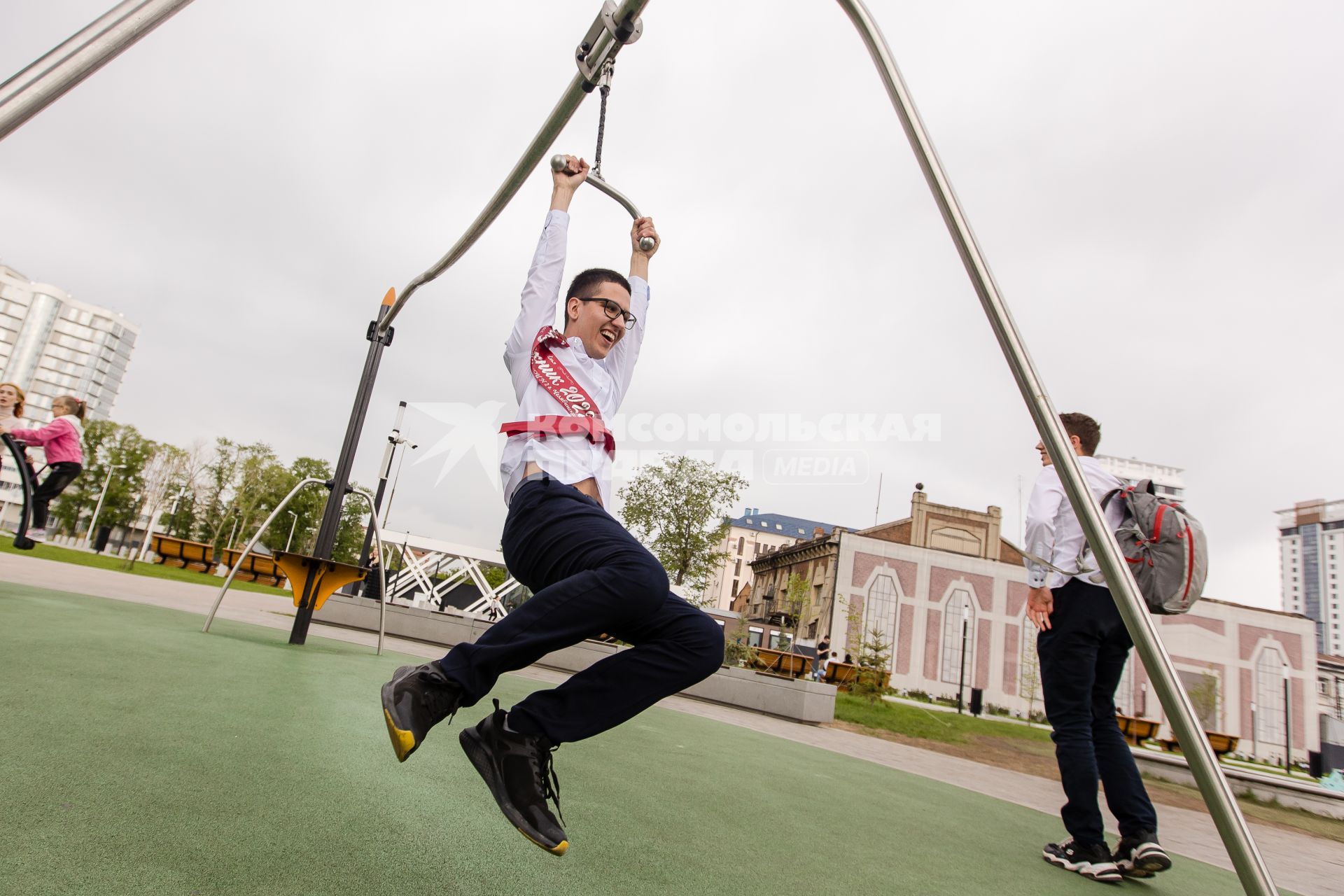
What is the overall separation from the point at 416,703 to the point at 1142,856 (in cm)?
327

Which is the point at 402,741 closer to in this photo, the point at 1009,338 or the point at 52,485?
the point at 1009,338

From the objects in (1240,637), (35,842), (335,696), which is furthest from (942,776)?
(1240,637)

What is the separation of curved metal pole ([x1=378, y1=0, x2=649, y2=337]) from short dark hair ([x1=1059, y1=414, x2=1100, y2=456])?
2963 mm

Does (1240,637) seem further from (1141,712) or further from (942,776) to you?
(942,776)

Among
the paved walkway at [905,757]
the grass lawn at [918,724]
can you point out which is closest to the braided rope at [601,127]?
the paved walkway at [905,757]

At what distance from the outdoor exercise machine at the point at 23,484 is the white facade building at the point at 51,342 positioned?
449ft

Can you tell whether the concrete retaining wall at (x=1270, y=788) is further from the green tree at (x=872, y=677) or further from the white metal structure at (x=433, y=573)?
the white metal structure at (x=433, y=573)

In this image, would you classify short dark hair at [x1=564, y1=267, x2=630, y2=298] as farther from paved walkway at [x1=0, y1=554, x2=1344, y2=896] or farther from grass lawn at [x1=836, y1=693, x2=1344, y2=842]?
grass lawn at [x1=836, y1=693, x2=1344, y2=842]

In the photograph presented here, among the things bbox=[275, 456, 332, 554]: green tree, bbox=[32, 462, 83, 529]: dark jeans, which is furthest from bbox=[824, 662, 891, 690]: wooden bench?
bbox=[275, 456, 332, 554]: green tree

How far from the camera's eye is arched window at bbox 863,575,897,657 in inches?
1597

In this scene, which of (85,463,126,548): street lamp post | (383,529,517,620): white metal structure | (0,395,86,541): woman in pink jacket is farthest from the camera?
(85,463,126,548): street lamp post

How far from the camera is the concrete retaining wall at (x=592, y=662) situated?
11.1 metres

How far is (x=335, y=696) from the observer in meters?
4.10

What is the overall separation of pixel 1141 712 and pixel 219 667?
47209mm
